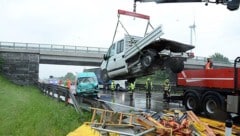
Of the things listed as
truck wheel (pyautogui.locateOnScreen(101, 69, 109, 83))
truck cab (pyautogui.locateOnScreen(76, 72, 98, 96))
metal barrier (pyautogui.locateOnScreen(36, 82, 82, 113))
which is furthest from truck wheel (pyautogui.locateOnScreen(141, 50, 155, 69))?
truck cab (pyautogui.locateOnScreen(76, 72, 98, 96))

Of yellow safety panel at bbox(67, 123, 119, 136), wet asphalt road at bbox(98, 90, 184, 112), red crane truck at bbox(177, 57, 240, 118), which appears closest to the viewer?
yellow safety panel at bbox(67, 123, 119, 136)

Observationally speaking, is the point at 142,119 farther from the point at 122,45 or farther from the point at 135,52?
the point at 122,45

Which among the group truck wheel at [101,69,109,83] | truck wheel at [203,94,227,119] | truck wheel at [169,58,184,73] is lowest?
truck wheel at [203,94,227,119]

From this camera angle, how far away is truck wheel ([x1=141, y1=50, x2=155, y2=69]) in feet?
47.7

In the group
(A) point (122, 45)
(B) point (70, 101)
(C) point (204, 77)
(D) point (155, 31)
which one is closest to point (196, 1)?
(D) point (155, 31)

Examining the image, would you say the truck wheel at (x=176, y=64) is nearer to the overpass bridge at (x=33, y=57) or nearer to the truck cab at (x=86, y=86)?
the truck cab at (x=86, y=86)

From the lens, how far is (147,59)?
14859mm

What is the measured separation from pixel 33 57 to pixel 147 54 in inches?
1408

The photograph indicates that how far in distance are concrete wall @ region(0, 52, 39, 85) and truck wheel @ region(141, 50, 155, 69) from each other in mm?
33712

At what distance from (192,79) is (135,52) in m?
2.57

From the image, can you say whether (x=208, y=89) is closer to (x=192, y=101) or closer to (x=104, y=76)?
(x=192, y=101)

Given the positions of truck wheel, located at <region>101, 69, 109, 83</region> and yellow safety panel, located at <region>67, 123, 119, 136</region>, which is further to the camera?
truck wheel, located at <region>101, 69, 109, 83</region>

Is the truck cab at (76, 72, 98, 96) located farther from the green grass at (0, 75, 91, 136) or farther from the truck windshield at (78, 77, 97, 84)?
the green grass at (0, 75, 91, 136)

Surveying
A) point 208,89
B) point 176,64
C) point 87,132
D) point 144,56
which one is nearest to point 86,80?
point 144,56
